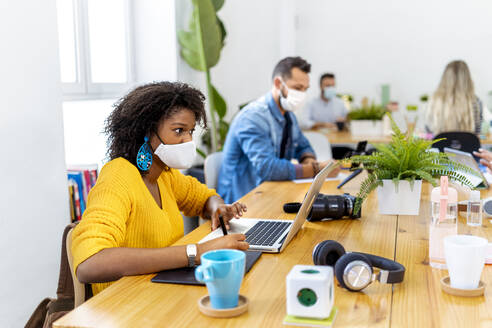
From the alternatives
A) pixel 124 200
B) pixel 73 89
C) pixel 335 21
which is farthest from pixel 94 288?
pixel 335 21

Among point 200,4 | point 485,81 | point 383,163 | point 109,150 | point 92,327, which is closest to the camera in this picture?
point 92,327

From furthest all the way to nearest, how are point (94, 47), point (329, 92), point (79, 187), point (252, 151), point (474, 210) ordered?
point (329, 92)
point (94, 47)
point (252, 151)
point (79, 187)
point (474, 210)

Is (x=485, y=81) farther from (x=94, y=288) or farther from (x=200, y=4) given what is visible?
(x=94, y=288)

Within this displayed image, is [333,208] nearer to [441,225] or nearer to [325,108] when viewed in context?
[441,225]

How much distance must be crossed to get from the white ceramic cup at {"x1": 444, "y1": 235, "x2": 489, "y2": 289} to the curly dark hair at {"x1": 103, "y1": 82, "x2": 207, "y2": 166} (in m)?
0.90

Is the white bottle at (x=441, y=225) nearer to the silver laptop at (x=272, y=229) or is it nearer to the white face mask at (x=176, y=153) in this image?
the silver laptop at (x=272, y=229)

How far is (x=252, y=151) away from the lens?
2842 millimetres

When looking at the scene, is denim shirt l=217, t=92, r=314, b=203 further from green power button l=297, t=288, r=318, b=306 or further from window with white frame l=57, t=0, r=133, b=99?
green power button l=297, t=288, r=318, b=306

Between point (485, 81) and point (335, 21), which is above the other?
point (335, 21)

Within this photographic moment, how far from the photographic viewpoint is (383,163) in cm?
183

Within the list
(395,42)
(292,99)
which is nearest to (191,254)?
(292,99)

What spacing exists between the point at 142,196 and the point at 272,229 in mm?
423

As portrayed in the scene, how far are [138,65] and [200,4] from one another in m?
0.56

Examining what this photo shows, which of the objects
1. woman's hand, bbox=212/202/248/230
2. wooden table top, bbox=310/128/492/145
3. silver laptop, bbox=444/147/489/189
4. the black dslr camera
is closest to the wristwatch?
woman's hand, bbox=212/202/248/230
